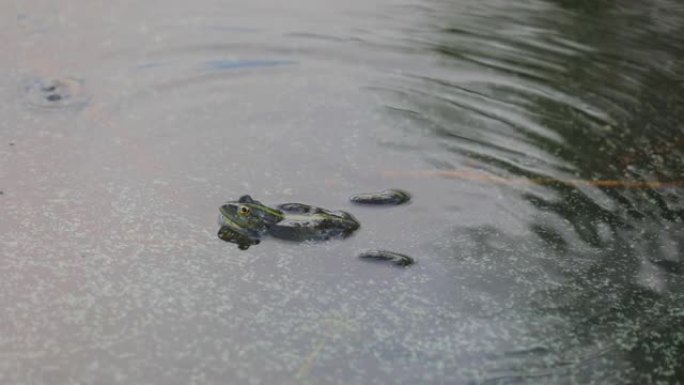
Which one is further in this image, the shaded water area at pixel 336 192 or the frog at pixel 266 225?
the frog at pixel 266 225

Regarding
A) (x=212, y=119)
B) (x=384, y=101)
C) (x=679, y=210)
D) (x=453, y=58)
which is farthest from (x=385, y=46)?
(x=679, y=210)

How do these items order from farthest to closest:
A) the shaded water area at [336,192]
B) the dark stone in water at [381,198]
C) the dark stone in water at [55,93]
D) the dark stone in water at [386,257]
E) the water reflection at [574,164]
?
the dark stone in water at [55,93] → the dark stone in water at [381,198] → the dark stone in water at [386,257] → the water reflection at [574,164] → the shaded water area at [336,192]

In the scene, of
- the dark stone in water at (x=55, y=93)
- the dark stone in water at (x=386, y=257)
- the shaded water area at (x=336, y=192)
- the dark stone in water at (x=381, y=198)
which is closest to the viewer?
the shaded water area at (x=336, y=192)

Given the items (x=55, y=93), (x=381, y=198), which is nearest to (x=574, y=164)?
(x=381, y=198)

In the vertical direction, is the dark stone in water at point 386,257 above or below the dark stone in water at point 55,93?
below

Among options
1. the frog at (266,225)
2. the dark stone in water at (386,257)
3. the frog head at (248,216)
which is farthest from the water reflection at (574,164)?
the frog head at (248,216)

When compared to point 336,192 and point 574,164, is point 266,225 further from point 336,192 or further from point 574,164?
point 574,164

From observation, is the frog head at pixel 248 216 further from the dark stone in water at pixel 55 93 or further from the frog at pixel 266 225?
the dark stone in water at pixel 55 93
